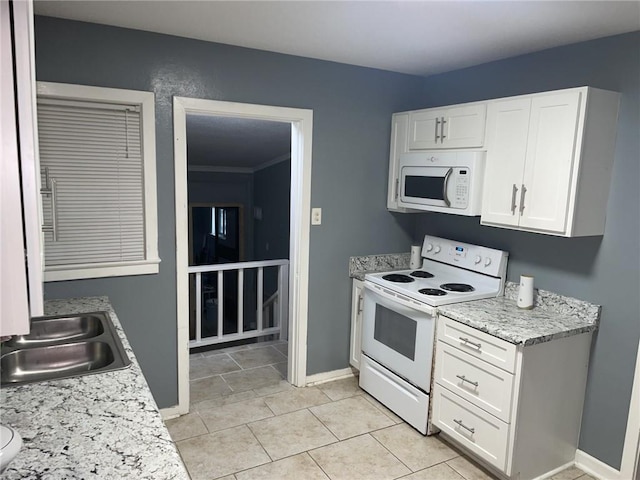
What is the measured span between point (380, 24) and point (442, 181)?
3.55ft

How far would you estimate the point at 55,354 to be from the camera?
1.88 m

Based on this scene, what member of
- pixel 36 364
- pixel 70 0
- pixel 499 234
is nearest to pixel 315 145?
pixel 499 234

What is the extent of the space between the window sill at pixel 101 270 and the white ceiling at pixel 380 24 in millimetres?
1319

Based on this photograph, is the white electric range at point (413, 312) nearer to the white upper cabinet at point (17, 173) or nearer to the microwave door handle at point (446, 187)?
the microwave door handle at point (446, 187)

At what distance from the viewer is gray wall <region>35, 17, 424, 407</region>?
2.52 meters

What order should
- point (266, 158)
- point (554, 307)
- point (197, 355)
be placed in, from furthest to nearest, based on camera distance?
point (266, 158) < point (197, 355) < point (554, 307)

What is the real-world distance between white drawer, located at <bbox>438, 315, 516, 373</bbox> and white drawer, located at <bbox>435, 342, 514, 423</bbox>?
0.03 metres

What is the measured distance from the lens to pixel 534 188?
246cm

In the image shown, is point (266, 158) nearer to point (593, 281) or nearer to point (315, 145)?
point (315, 145)

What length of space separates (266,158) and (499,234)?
359cm

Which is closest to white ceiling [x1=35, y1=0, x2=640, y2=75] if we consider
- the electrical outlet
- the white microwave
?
the white microwave

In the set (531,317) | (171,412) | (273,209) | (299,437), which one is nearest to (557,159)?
(531,317)

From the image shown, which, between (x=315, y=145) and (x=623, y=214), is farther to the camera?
(x=315, y=145)

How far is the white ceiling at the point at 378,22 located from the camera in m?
2.04
